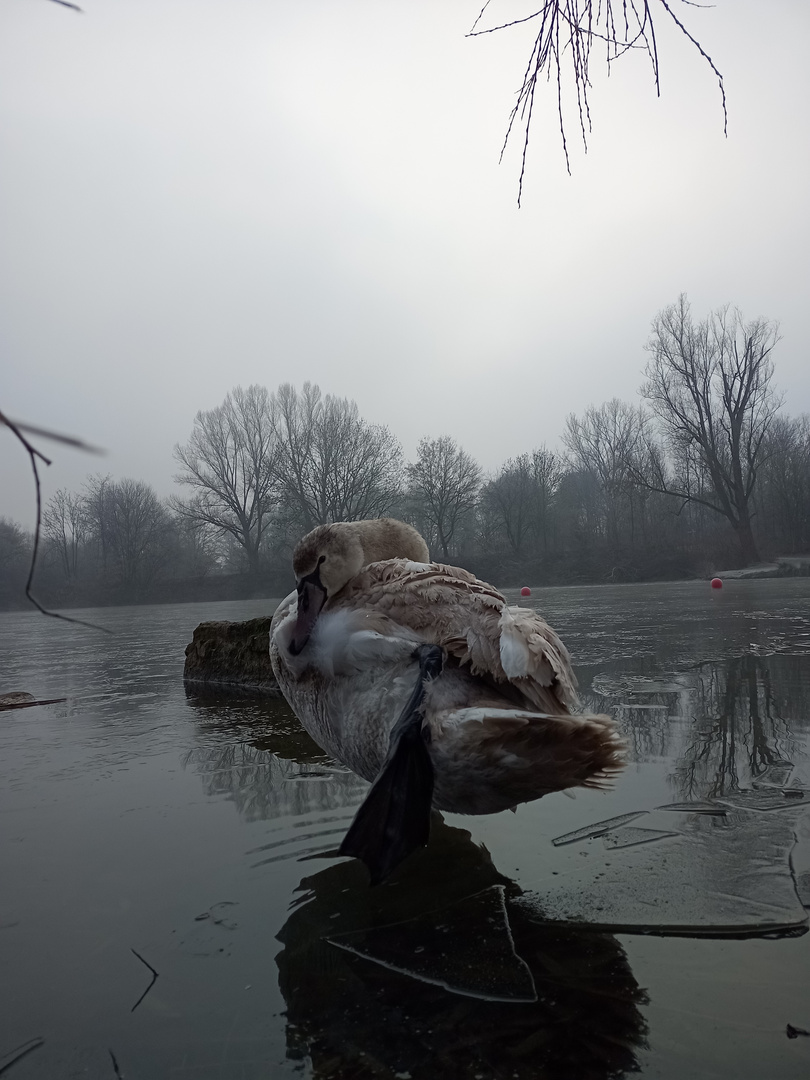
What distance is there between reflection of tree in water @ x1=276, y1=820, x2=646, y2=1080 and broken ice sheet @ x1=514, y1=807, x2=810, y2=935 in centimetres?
12

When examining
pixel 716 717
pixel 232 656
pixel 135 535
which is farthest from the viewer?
pixel 135 535

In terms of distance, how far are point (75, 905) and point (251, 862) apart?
473mm

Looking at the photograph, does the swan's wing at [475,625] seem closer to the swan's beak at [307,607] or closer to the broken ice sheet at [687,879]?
the swan's beak at [307,607]

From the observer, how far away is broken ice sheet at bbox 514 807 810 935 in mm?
1614

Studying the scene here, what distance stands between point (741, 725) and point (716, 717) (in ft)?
0.61

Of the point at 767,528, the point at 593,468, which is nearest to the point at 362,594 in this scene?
the point at 767,528

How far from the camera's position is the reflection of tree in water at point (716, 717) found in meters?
2.66

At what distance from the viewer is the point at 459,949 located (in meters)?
1.55

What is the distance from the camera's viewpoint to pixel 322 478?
4034 centimetres

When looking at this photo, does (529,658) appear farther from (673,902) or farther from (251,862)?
(251,862)

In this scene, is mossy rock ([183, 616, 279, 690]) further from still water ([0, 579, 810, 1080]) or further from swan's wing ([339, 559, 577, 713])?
swan's wing ([339, 559, 577, 713])

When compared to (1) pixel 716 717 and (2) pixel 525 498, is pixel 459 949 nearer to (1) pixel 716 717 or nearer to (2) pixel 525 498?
(1) pixel 716 717

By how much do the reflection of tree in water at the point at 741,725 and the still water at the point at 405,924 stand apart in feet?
0.06

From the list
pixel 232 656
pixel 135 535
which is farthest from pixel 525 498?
pixel 232 656
